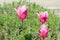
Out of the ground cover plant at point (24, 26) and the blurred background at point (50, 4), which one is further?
the blurred background at point (50, 4)

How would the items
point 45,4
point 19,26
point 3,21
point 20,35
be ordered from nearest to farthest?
1. point 20,35
2. point 19,26
3. point 3,21
4. point 45,4

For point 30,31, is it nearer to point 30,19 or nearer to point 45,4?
point 30,19

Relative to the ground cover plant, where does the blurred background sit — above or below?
below

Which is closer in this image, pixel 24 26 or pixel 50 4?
pixel 24 26

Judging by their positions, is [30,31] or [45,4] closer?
[30,31]

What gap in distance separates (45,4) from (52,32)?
3774 millimetres

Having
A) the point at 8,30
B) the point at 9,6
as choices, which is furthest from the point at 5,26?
the point at 9,6

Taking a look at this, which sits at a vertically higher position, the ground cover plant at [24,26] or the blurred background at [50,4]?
the ground cover plant at [24,26]

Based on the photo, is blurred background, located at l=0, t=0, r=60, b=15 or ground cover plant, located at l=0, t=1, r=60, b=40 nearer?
ground cover plant, located at l=0, t=1, r=60, b=40

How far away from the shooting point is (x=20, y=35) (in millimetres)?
4316

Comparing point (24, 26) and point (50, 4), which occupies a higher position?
point (24, 26)

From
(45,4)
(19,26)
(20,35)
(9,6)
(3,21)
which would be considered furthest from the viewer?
(45,4)

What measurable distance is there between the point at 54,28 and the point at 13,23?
28.2 inches

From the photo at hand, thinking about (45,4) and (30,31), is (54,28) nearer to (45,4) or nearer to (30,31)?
(30,31)
